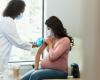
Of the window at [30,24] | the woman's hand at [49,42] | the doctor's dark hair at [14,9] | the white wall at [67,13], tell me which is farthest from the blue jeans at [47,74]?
the window at [30,24]

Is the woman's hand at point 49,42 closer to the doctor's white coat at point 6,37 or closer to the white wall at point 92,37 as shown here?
the doctor's white coat at point 6,37

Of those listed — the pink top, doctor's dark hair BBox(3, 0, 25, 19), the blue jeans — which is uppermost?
doctor's dark hair BBox(3, 0, 25, 19)

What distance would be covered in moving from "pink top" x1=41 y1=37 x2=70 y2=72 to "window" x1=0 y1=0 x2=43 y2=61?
937mm

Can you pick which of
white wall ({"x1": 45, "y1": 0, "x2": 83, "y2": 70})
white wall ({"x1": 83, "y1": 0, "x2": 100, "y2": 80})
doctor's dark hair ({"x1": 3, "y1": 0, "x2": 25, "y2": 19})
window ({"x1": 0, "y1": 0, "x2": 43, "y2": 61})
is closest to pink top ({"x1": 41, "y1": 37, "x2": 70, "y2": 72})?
white wall ({"x1": 45, "y1": 0, "x2": 83, "y2": 70})

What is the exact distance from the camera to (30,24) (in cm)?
342

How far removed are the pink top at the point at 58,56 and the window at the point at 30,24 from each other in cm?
94

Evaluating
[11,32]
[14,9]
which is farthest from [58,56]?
[14,9]

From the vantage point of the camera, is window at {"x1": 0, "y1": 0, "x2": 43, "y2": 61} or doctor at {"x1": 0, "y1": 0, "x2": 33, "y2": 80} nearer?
doctor at {"x1": 0, "y1": 0, "x2": 33, "y2": 80}

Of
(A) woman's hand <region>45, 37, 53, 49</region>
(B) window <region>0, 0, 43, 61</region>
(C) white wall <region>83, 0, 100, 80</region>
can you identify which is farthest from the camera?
(B) window <region>0, 0, 43, 61</region>

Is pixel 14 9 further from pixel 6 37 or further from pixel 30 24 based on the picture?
pixel 30 24

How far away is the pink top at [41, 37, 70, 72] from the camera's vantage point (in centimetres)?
239

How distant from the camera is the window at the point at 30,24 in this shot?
3369mm

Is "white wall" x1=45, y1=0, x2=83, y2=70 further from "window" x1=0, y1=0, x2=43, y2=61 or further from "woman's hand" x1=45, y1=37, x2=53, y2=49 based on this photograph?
"woman's hand" x1=45, y1=37, x2=53, y2=49

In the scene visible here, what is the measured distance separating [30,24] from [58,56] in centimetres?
115
